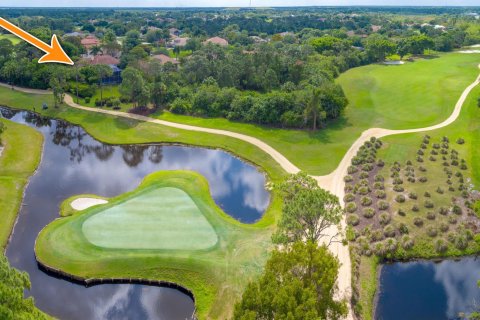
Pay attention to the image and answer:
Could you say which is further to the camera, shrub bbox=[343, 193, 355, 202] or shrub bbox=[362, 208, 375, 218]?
shrub bbox=[343, 193, 355, 202]

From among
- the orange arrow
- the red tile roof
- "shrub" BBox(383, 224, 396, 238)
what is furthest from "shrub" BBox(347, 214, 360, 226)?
the red tile roof

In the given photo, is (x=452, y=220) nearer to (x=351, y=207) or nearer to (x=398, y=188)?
(x=398, y=188)

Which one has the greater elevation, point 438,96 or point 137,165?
point 438,96

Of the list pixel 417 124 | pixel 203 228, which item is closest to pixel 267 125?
pixel 417 124

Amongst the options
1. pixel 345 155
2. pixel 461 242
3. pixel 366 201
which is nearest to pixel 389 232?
pixel 366 201

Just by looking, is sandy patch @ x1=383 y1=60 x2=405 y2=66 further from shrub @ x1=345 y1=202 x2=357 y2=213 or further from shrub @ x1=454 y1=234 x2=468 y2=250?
shrub @ x1=454 y1=234 x2=468 y2=250

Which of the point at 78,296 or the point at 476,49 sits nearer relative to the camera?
the point at 78,296

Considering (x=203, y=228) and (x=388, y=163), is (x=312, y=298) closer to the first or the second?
(x=203, y=228)
